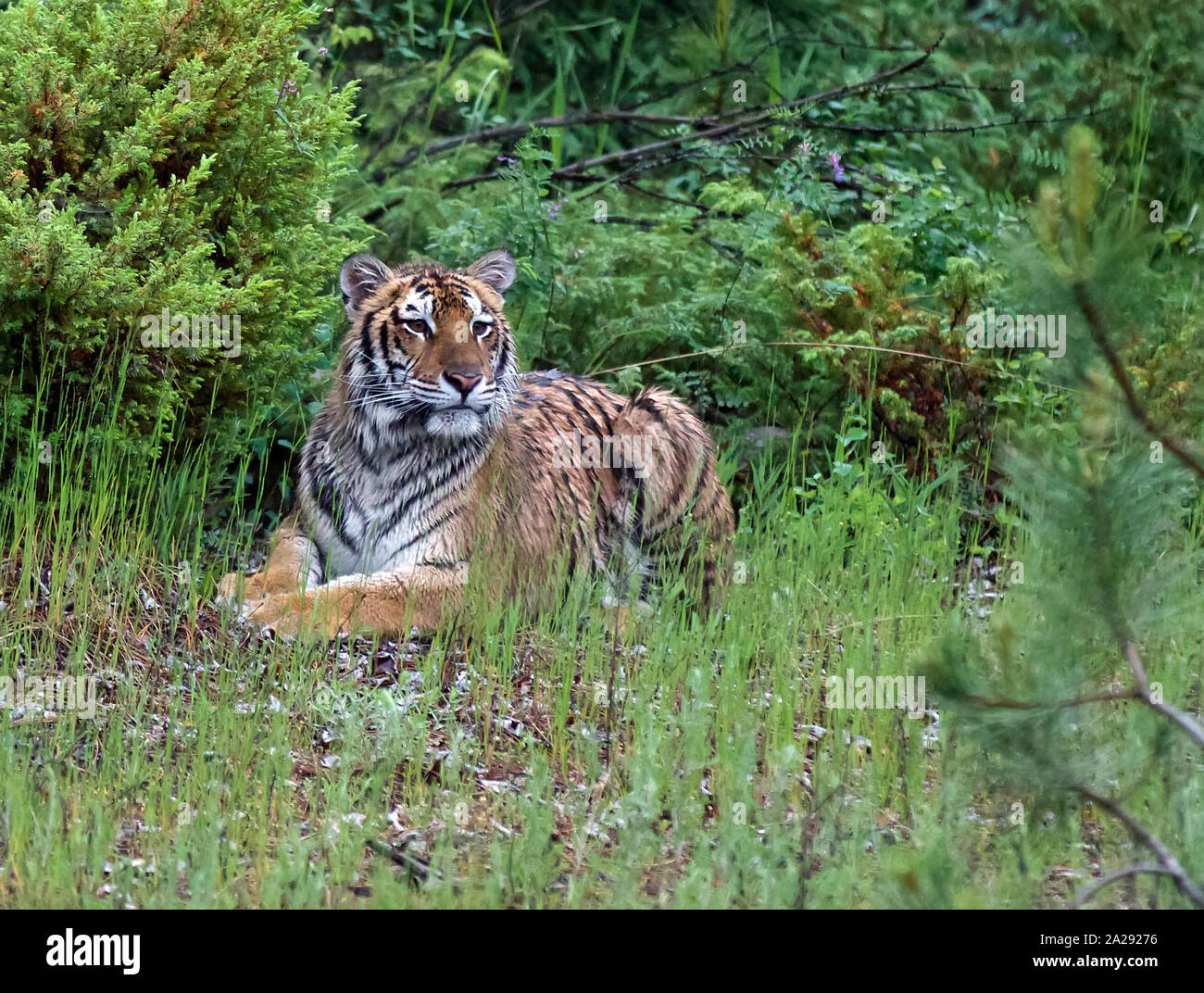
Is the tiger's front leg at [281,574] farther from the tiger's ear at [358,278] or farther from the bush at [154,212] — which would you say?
the tiger's ear at [358,278]

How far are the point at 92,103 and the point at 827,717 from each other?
11.5ft

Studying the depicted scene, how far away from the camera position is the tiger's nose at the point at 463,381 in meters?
5.67

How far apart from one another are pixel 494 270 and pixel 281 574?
1552 mm

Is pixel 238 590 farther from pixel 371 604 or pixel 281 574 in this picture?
pixel 371 604

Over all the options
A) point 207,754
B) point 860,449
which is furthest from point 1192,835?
point 860,449

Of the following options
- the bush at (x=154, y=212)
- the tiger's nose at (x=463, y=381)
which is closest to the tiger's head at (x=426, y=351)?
the tiger's nose at (x=463, y=381)

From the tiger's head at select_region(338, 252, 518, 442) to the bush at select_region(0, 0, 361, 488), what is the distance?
0.88 ft

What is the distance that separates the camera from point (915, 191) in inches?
→ 372

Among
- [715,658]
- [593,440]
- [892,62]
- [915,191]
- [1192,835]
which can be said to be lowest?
[1192,835]

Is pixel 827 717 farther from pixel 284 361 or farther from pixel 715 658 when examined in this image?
pixel 284 361

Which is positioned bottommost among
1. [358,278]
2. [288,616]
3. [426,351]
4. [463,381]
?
[288,616]

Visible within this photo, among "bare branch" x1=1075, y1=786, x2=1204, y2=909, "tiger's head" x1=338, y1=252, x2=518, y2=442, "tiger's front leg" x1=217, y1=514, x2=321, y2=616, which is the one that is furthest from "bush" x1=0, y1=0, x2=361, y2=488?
"bare branch" x1=1075, y1=786, x2=1204, y2=909

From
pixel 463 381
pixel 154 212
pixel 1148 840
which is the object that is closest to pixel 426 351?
pixel 463 381

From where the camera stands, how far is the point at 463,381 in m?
5.68
